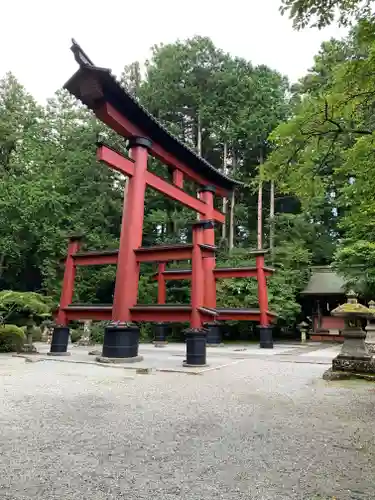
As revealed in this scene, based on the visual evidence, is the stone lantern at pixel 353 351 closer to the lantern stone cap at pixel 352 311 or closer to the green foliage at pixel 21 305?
the lantern stone cap at pixel 352 311

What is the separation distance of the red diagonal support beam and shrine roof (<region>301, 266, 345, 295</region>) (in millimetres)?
7560

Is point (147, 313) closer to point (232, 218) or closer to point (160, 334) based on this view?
point (160, 334)

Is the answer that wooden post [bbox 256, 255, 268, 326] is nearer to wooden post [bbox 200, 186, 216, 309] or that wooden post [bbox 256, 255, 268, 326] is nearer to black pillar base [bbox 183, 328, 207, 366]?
wooden post [bbox 200, 186, 216, 309]

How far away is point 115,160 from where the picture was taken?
9.17 meters

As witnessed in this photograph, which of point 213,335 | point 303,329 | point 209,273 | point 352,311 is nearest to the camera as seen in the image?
point 352,311

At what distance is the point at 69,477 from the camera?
256 centimetres

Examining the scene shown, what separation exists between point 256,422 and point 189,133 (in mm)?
22306

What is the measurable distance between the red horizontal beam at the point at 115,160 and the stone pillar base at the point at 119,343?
3.86 meters

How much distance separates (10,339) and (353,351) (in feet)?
30.1

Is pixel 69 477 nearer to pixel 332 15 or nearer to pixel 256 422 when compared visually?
pixel 256 422

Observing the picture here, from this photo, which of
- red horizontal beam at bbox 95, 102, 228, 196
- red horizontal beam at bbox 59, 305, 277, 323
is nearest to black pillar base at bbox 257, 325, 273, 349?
red horizontal beam at bbox 59, 305, 277, 323

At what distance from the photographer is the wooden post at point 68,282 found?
34.0 feet

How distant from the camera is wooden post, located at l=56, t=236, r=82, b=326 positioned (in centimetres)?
1035

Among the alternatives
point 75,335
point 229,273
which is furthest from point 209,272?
point 75,335
